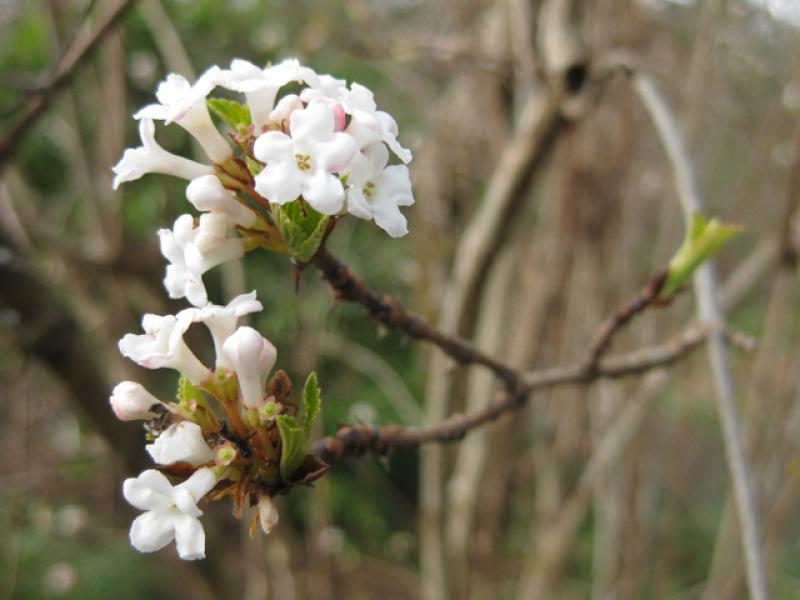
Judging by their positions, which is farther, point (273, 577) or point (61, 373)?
point (273, 577)

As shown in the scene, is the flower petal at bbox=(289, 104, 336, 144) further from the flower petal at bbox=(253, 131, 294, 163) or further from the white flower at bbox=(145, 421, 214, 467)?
the white flower at bbox=(145, 421, 214, 467)

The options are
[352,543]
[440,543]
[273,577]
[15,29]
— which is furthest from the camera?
[15,29]

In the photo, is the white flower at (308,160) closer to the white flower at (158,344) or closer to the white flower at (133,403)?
the white flower at (158,344)

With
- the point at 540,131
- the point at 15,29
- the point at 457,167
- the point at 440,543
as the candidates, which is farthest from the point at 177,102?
the point at 15,29

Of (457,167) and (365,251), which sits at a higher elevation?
(365,251)

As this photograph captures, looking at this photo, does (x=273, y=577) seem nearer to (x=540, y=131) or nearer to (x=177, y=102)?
(x=540, y=131)

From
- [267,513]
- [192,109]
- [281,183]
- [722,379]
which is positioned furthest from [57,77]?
[722,379]

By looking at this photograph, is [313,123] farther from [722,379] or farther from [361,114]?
[722,379]

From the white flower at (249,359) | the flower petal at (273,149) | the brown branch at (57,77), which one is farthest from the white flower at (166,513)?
the brown branch at (57,77)

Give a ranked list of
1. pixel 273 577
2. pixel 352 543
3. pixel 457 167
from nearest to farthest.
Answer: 1. pixel 273 577
2. pixel 457 167
3. pixel 352 543
